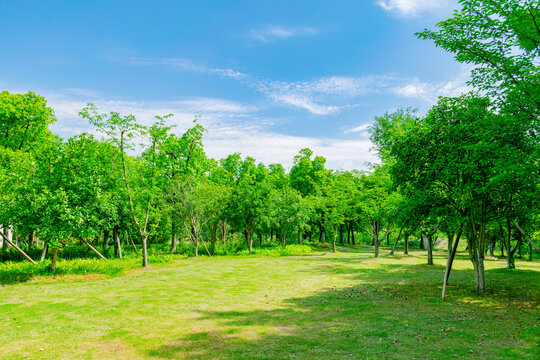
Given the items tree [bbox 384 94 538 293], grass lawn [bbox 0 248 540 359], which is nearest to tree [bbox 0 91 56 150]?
grass lawn [bbox 0 248 540 359]

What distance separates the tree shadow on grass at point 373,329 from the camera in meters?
6.68

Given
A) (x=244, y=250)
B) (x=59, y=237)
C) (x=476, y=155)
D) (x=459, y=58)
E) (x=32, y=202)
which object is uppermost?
(x=459, y=58)

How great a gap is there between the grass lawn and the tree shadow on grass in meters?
0.03

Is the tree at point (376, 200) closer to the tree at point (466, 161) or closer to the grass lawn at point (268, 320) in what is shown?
the grass lawn at point (268, 320)

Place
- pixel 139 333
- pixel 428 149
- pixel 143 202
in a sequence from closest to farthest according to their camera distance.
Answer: pixel 139 333 < pixel 428 149 < pixel 143 202

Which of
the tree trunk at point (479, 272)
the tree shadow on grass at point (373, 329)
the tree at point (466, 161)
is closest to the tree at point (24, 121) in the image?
the tree shadow on grass at point (373, 329)

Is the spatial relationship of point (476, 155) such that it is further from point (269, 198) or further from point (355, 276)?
point (269, 198)

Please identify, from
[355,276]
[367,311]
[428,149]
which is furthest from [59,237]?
[428,149]

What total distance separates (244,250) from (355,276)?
60.9ft

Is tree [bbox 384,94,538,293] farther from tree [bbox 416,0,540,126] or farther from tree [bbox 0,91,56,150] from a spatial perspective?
tree [bbox 0,91,56,150]

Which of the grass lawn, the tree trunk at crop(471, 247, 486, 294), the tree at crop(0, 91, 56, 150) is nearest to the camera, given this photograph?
the grass lawn

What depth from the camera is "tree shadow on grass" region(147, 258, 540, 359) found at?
668cm

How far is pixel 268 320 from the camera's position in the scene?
9.21 meters

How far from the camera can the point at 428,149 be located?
12680 millimetres
